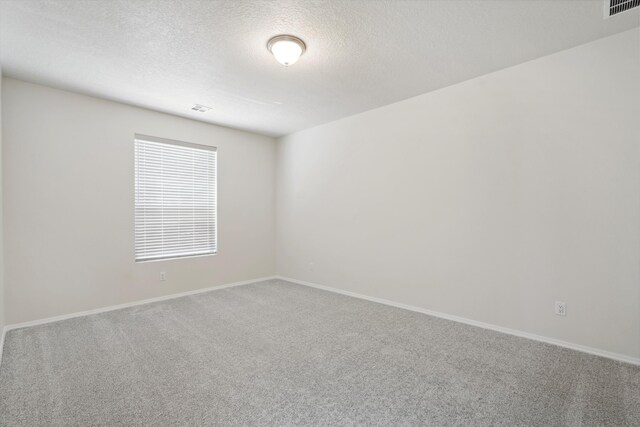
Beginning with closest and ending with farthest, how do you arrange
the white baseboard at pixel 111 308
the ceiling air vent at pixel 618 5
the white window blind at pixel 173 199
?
the ceiling air vent at pixel 618 5 < the white baseboard at pixel 111 308 < the white window blind at pixel 173 199

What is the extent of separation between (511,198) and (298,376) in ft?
8.50

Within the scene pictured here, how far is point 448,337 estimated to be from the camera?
299cm

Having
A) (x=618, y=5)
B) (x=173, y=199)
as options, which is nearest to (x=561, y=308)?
(x=618, y=5)

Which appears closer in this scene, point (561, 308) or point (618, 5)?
point (618, 5)

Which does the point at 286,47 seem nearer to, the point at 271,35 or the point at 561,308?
the point at 271,35

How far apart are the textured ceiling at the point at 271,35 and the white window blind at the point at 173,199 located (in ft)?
2.88

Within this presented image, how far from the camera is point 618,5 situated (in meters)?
2.17

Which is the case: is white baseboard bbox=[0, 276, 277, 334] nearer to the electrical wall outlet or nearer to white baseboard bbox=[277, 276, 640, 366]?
Result: white baseboard bbox=[277, 276, 640, 366]

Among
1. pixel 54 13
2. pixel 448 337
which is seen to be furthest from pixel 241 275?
pixel 54 13

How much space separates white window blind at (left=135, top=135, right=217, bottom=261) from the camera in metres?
4.21

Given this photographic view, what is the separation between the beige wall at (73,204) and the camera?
3.26 m

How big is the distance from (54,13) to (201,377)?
111 inches

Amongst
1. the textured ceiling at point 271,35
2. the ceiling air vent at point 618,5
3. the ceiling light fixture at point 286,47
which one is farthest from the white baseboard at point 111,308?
the ceiling air vent at point 618,5

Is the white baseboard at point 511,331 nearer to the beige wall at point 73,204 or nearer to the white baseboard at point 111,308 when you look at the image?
the white baseboard at point 111,308
